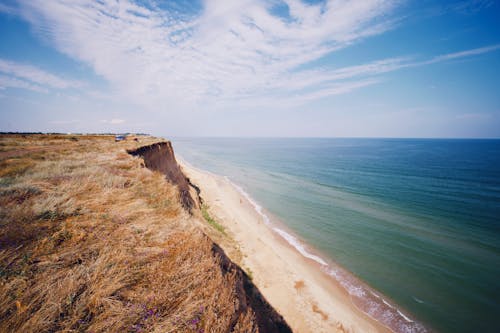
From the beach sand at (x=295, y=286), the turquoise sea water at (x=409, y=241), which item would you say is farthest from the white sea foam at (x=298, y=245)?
the turquoise sea water at (x=409, y=241)

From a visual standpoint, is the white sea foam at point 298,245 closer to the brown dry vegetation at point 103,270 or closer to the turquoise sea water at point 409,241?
the turquoise sea water at point 409,241

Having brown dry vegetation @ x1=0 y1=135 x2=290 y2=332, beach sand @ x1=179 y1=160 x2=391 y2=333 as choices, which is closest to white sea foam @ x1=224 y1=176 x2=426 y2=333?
beach sand @ x1=179 y1=160 x2=391 y2=333

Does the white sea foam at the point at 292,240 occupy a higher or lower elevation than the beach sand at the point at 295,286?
lower

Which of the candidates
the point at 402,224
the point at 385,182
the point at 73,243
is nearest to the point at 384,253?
the point at 402,224

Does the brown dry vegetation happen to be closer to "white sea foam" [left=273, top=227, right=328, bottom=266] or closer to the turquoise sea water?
"white sea foam" [left=273, top=227, right=328, bottom=266]

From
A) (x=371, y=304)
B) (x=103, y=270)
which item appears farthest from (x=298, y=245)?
(x=103, y=270)

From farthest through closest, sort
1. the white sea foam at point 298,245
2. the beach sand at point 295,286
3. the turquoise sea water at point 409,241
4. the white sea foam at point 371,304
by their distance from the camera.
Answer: the white sea foam at point 298,245 < the turquoise sea water at point 409,241 < the white sea foam at point 371,304 < the beach sand at point 295,286
